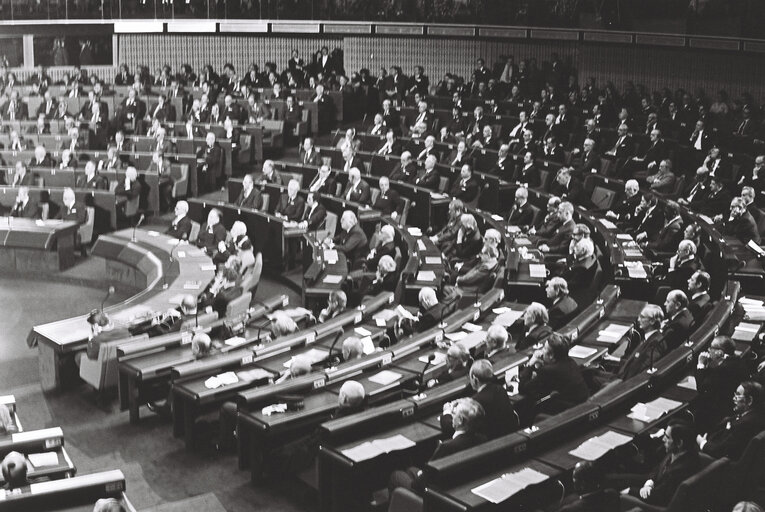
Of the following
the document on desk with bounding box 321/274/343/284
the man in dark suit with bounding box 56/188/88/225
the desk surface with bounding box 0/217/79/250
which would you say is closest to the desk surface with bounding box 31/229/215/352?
the desk surface with bounding box 0/217/79/250

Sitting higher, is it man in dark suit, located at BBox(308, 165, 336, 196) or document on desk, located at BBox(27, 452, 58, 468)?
man in dark suit, located at BBox(308, 165, 336, 196)

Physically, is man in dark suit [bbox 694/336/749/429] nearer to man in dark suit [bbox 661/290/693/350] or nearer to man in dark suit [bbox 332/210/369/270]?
man in dark suit [bbox 661/290/693/350]

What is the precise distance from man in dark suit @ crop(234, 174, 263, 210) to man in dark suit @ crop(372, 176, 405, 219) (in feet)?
6.39

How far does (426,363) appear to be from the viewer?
310 inches

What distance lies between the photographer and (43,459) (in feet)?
21.4

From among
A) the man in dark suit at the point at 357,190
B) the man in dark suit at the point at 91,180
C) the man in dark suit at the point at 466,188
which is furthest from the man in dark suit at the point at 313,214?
the man in dark suit at the point at 91,180

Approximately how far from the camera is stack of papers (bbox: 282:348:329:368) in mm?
8095

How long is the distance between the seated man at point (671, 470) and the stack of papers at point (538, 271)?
4919 mm

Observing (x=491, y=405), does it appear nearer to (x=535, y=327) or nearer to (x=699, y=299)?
(x=535, y=327)

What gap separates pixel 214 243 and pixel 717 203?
7248mm

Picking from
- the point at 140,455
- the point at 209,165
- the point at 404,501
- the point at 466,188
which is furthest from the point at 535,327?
the point at 209,165

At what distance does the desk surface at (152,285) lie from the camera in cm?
937

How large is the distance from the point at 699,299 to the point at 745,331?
573 millimetres

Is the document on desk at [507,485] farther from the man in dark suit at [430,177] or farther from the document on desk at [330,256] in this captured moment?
the man in dark suit at [430,177]
